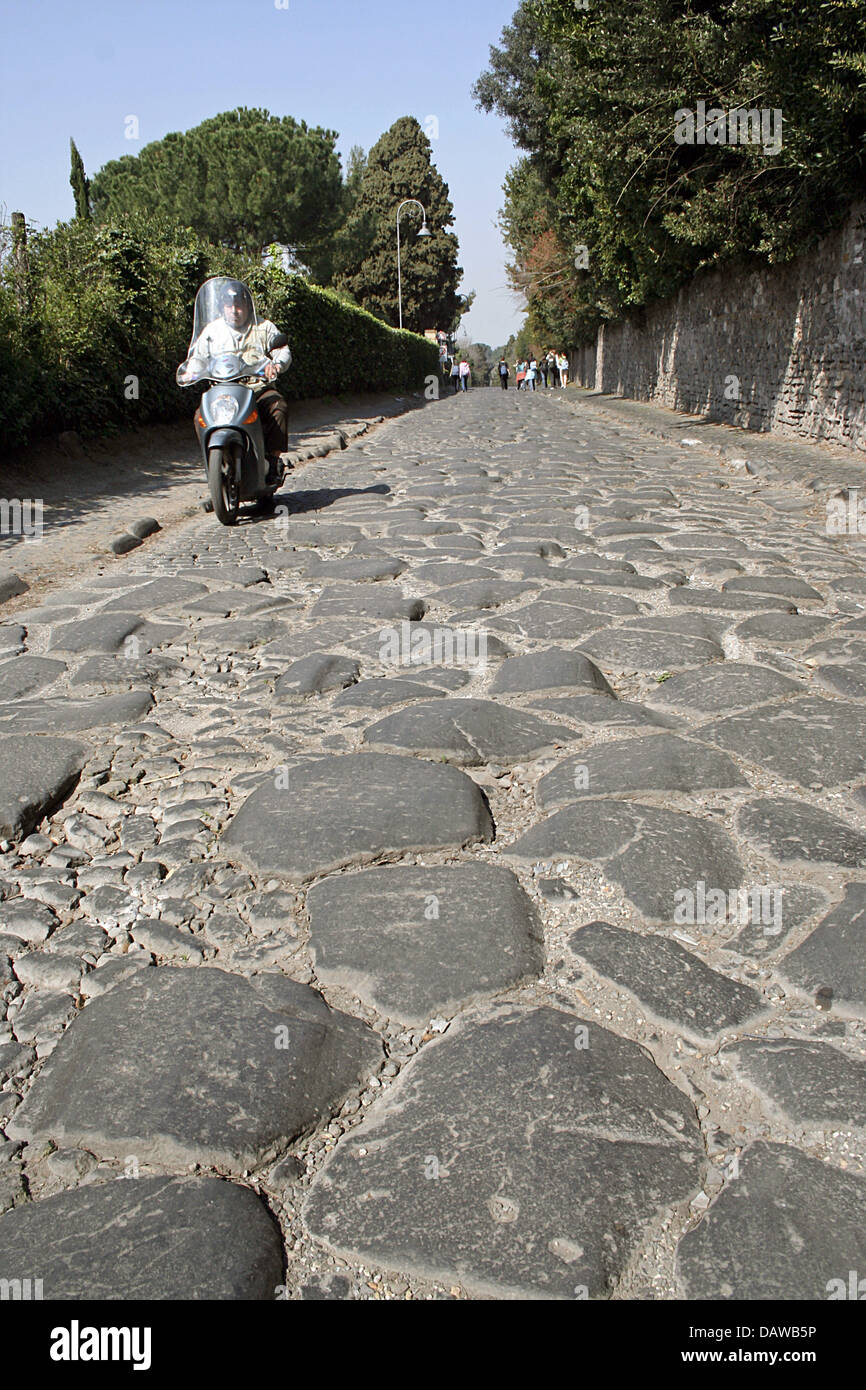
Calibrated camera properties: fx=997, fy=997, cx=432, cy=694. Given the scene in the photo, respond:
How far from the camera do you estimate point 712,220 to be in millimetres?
14188

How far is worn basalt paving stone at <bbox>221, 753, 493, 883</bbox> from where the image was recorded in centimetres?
243

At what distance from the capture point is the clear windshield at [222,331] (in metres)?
7.19

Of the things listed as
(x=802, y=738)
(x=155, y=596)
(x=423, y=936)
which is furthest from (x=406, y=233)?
(x=423, y=936)

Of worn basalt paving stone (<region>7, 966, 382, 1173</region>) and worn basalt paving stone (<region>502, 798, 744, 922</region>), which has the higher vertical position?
worn basalt paving stone (<region>502, 798, 744, 922</region>)

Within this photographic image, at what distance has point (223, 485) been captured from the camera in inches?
285

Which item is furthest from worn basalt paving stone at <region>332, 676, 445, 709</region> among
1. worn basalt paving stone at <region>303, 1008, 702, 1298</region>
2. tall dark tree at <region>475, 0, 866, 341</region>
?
tall dark tree at <region>475, 0, 866, 341</region>

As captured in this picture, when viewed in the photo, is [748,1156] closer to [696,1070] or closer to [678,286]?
[696,1070]

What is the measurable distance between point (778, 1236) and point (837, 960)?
711 millimetres

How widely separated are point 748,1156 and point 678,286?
20.2 meters

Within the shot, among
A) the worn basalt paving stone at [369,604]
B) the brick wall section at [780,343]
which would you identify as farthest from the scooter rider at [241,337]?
the brick wall section at [780,343]

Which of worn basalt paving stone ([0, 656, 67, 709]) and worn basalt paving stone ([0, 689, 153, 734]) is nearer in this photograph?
worn basalt paving stone ([0, 689, 153, 734])

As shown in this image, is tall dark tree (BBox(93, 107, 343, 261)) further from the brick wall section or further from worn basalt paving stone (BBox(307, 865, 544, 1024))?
worn basalt paving stone (BBox(307, 865, 544, 1024))

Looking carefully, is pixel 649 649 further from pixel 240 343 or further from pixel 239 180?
pixel 239 180

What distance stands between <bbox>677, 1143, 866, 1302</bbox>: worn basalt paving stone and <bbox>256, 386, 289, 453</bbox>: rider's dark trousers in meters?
6.77
